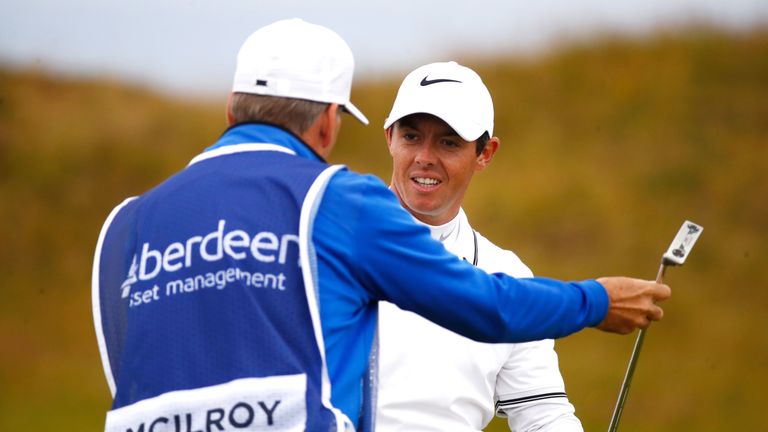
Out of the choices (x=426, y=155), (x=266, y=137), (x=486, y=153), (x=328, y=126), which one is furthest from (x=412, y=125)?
(x=266, y=137)

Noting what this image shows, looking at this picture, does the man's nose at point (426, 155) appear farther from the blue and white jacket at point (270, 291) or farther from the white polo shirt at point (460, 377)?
the blue and white jacket at point (270, 291)

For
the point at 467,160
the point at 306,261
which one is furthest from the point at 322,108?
the point at 467,160

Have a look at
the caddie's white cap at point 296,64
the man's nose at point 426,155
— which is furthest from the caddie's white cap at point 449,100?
the caddie's white cap at point 296,64

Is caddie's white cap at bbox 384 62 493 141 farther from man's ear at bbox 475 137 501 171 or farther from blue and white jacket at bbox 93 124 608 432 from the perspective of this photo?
blue and white jacket at bbox 93 124 608 432

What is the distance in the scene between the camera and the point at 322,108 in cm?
281

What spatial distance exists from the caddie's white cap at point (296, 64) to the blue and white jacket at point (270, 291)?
0.10 m

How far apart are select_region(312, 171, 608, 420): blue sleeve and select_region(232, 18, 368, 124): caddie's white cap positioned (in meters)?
0.21

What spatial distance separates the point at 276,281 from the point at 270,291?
0.08ft

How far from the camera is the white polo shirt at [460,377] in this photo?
3631 mm

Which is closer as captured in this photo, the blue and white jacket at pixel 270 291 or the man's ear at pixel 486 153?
the blue and white jacket at pixel 270 291

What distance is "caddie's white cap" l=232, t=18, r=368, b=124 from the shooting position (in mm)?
2775

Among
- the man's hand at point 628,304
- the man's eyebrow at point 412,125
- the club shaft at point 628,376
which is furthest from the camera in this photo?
the man's eyebrow at point 412,125

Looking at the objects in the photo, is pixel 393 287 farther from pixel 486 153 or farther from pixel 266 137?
pixel 486 153

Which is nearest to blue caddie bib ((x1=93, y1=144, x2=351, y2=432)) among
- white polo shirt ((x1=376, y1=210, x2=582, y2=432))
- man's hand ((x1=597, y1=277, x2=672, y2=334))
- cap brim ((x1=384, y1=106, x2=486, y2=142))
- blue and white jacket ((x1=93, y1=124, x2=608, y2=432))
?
blue and white jacket ((x1=93, y1=124, x2=608, y2=432))
